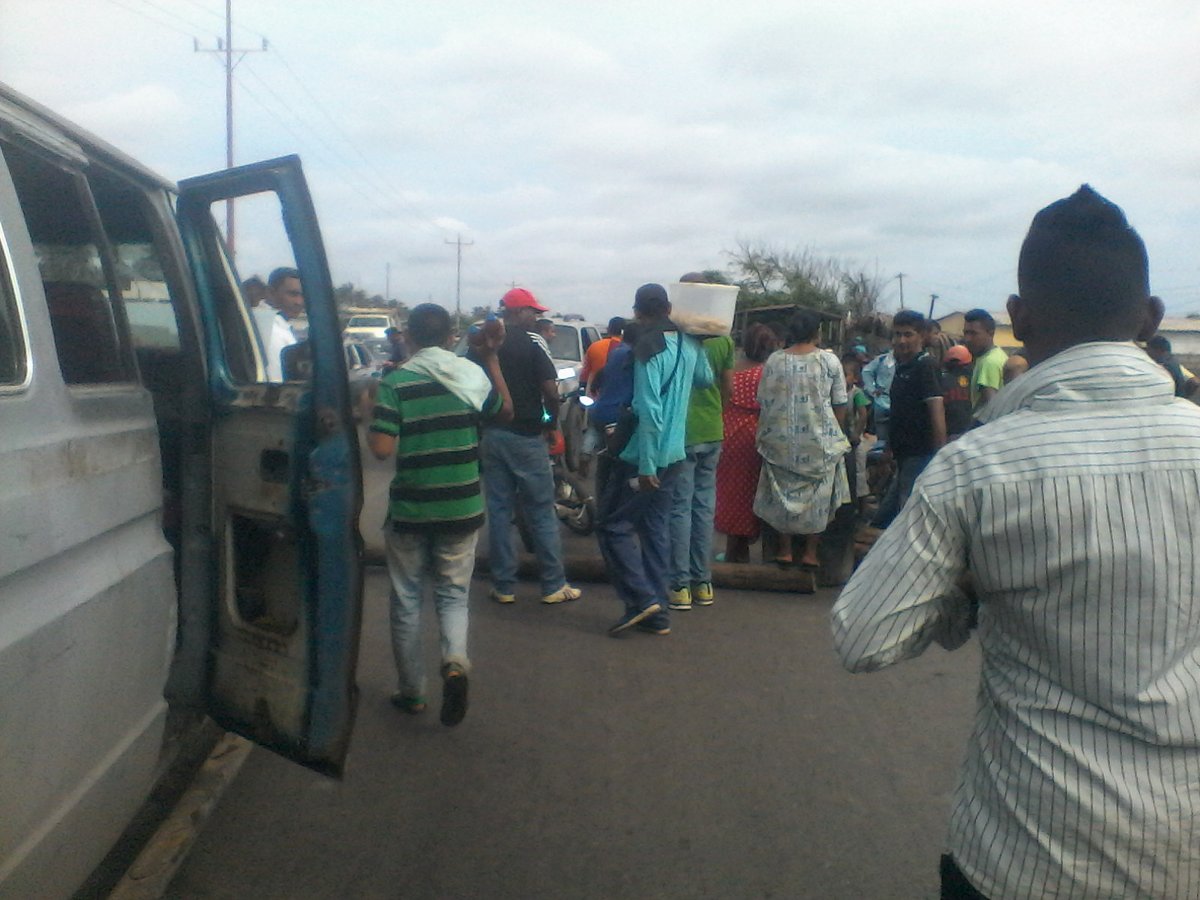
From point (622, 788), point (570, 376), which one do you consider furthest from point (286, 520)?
point (570, 376)

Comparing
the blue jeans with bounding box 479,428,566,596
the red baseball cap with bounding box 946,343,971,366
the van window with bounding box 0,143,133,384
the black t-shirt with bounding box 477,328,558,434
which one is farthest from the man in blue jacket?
the red baseball cap with bounding box 946,343,971,366

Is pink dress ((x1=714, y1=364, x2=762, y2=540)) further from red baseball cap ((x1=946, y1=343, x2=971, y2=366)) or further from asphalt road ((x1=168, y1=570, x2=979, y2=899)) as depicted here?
red baseball cap ((x1=946, y1=343, x2=971, y2=366))

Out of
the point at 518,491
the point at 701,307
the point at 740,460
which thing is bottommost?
the point at 518,491

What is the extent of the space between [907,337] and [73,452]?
5.99 meters

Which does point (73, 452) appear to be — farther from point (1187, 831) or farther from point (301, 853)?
point (1187, 831)

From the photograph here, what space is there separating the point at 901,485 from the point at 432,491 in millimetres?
4179

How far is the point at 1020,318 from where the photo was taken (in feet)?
6.19

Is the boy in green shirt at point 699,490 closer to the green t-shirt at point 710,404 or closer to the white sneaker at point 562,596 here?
the green t-shirt at point 710,404

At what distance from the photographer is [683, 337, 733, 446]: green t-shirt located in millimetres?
6570

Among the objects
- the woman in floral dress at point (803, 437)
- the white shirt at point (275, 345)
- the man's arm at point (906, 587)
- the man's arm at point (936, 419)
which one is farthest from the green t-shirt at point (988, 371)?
the man's arm at point (906, 587)

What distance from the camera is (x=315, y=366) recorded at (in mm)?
3258

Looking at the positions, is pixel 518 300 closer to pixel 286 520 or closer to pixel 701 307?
pixel 701 307

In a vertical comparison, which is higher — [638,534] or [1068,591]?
[1068,591]

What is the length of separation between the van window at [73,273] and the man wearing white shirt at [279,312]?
1.16 meters
